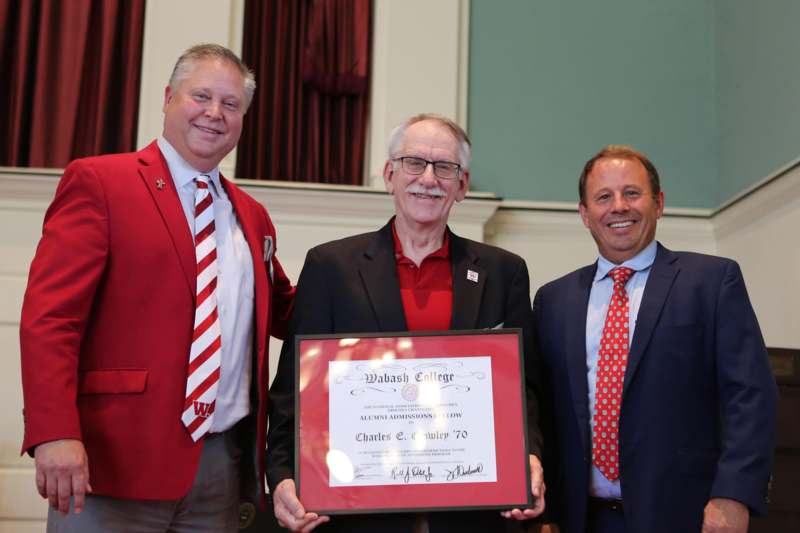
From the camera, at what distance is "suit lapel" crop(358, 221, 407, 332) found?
2.12 metres

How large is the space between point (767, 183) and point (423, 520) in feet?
8.77

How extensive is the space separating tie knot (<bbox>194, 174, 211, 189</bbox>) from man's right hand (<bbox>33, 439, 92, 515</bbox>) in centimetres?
74

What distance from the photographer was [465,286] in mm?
2176

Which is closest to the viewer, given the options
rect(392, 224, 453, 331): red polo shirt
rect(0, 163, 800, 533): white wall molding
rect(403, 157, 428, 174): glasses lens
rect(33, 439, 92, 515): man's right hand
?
rect(33, 439, 92, 515): man's right hand

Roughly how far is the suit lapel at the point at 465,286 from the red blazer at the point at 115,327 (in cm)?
65

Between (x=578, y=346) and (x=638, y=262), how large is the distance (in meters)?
0.32

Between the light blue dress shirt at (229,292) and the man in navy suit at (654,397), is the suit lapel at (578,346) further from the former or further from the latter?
the light blue dress shirt at (229,292)

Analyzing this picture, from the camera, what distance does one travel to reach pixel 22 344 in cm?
192

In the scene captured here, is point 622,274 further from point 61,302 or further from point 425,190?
point 61,302

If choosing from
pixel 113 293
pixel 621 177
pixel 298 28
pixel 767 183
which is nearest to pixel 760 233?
pixel 767 183

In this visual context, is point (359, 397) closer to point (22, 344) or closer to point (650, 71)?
point (22, 344)

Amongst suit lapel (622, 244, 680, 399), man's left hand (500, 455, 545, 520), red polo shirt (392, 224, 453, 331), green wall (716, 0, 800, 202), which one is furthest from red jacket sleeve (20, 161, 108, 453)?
green wall (716, 0, 800, 202)

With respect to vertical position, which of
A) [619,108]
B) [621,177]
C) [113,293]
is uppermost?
[619,108]

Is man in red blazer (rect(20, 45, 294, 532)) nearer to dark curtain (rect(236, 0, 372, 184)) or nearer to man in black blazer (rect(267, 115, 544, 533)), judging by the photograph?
man in black blazer (rect(267, 115, 544, 533))
